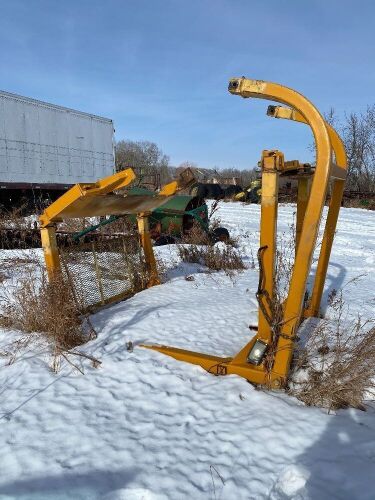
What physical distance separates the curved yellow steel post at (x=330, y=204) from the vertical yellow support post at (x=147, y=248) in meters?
2.31

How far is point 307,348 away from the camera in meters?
3.47

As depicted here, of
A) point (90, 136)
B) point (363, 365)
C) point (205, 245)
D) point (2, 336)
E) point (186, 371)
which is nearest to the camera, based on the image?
point (363, 365)

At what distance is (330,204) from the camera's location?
4168 mm

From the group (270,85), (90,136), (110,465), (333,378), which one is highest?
(90,136)

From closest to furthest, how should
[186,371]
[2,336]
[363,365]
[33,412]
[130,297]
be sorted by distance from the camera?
[33,412] < [363,365] < [186,371] < [2,336] < [130,297]

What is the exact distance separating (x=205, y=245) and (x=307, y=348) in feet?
16.1

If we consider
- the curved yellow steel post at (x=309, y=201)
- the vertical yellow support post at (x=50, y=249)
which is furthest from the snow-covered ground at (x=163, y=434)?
the vertical yellow support post at (x=50, y=249)

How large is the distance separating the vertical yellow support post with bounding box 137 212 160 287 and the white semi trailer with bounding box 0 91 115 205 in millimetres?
9096

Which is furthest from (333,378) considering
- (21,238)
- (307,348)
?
(21,238)

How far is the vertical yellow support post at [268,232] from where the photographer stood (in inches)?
117

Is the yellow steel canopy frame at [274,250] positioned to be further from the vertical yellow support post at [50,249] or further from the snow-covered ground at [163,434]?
the vertical yellow support post at [50,249]

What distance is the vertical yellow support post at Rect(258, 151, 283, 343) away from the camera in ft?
9.72

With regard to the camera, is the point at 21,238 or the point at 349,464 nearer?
the point at 349,464

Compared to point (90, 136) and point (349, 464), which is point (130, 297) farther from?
point (90, 136)
